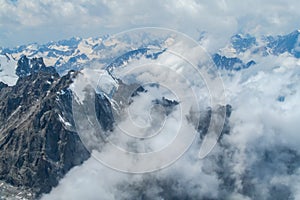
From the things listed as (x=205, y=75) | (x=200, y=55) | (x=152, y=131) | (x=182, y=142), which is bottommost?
(x=182, y=142)

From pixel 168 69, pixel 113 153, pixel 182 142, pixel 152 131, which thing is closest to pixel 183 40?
pixel 168 69

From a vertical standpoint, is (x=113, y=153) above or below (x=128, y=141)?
below

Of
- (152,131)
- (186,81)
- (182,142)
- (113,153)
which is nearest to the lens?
(186,81)

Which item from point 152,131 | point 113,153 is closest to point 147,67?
point 152,131

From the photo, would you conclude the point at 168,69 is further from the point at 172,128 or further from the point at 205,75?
the point at 172,128

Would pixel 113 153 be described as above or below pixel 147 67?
above

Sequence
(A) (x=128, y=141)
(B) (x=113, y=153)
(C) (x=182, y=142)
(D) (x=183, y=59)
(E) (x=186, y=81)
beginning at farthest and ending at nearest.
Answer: (A) (x=128, y=141) → (B) (x=113, y=153) → (C) (x=182, y=142) → (E) (x=186, y=81) → (D) (x=183, y=59)

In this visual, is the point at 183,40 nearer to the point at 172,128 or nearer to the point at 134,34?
the point at 134,34

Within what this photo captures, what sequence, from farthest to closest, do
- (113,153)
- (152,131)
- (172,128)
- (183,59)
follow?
(113,153) → (152,131) → (172,128) → (183,59)

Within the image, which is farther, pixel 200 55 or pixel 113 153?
pixel 113 153
